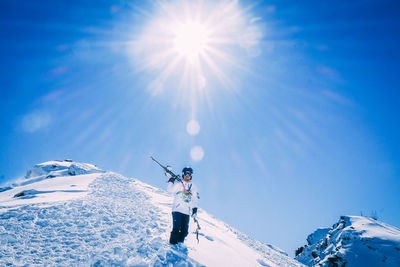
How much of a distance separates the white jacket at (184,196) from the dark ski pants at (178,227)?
0.15m

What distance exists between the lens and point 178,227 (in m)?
6.62

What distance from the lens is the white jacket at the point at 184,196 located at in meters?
6.86

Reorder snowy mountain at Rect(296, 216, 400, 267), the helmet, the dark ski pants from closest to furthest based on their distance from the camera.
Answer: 1. the dark ski pants
2. the helmet
3. snowy mountain at Rect(296, 216, 400, 267)

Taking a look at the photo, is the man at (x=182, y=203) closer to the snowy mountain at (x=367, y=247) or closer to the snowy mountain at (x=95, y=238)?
the snowy mountain at (x=95, y=238)

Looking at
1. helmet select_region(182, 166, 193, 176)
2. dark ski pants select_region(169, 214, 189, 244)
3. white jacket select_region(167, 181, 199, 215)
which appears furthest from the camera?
helmet select_region(182, 166, 193, 176)

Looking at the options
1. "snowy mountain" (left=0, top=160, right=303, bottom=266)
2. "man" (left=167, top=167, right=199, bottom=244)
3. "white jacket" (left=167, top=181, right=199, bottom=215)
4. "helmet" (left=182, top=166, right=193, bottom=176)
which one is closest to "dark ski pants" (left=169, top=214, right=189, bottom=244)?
"man" (left=167, top=167, right=199, bottom=244)

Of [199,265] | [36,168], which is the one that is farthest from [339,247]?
[36,168]

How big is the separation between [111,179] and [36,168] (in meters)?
44.2

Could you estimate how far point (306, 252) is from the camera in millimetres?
43531

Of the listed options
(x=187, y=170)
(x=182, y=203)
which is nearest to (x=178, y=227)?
(x=182, y=203)

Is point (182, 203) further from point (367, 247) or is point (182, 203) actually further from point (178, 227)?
point (367, 247)

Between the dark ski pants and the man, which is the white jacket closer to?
the man

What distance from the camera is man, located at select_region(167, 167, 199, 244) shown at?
6652 mm

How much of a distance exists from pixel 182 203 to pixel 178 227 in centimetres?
74
